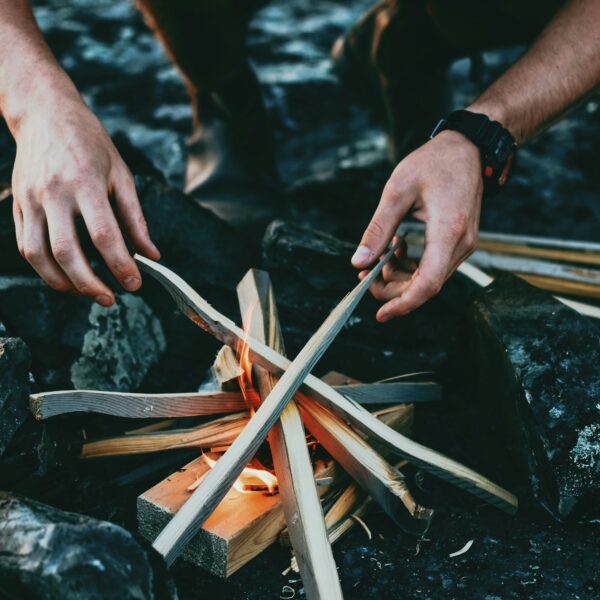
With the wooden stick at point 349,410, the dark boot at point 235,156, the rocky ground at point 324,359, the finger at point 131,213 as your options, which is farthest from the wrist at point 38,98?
the dark boot at point 235,156

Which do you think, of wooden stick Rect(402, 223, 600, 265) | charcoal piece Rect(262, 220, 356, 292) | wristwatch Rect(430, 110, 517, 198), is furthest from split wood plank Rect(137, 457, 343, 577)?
wooden stick Rect(402, 223, 600, 265)

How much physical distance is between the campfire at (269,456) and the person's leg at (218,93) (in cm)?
148

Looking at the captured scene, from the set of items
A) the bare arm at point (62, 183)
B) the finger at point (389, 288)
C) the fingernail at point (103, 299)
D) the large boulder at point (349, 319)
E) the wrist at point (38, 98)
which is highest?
the wrist at point (38, 98)

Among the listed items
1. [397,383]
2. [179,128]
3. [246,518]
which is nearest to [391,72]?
[179,128]

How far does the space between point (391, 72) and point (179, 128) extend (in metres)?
1.59

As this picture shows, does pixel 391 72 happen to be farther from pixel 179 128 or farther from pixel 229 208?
pixel 179 128

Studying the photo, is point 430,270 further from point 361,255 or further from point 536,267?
point 536,267

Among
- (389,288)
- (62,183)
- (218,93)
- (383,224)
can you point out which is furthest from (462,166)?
(218,93)

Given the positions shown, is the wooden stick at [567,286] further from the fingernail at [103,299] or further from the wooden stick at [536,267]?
the fingernail at [103,299]

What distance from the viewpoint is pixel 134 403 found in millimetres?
1703

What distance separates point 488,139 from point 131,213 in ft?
3.55

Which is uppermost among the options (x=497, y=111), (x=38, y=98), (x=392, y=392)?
(x=38, y=98)

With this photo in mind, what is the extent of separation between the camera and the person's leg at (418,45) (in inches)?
119

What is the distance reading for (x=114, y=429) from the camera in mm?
2010
